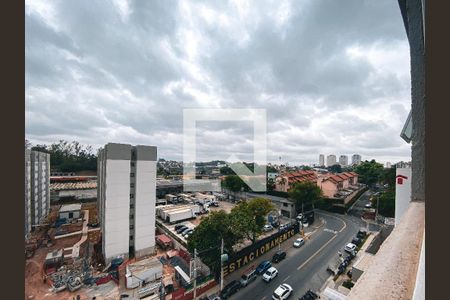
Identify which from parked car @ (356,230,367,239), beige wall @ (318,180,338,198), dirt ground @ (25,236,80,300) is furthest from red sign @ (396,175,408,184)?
beige wall @ (318,180,338,198)

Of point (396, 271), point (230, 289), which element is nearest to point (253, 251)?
point (230, 289)

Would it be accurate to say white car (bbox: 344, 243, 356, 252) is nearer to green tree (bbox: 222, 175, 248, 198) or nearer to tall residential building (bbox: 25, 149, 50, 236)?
green tree (bbox: 222, 175, 248, 198)

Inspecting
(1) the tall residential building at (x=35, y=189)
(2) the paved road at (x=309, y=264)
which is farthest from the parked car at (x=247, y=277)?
(1) the tall residential building at (x=35, y=189)

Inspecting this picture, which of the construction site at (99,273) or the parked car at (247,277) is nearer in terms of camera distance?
the construction site at (99,273)

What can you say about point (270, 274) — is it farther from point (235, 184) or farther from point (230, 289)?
point (235, 184)

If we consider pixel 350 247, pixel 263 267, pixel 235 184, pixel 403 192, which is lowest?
pixel 263 267

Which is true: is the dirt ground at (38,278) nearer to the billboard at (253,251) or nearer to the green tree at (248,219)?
the billboard at (253,251)

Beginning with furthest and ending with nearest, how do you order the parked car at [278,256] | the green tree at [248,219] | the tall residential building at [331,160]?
the tall residential building at [331,160], the parked car at [278,256], the green tree at [248,219]
